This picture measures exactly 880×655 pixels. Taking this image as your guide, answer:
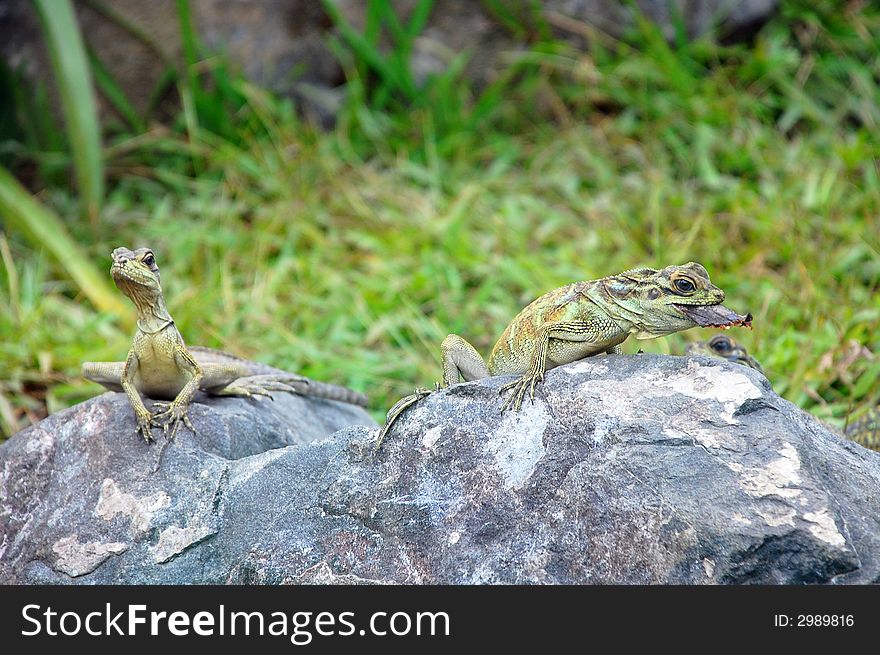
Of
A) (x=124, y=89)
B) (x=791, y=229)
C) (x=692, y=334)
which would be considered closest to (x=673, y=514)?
(x=692, y=334)

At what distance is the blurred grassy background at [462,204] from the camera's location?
711 centimetres

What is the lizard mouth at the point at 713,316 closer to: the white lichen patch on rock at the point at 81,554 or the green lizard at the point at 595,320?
the green lizard at the point at 595,320

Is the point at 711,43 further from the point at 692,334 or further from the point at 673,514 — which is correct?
the point at 673,514

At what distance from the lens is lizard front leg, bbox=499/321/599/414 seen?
3.99 m

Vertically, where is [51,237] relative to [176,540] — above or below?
below

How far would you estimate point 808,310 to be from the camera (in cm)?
691

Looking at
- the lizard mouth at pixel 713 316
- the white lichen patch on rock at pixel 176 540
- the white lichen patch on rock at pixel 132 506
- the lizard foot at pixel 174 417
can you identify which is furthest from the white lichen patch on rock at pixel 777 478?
the lizard foot at pixel 174 417

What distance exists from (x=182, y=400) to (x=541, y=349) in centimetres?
167

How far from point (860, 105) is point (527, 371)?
21.0ft

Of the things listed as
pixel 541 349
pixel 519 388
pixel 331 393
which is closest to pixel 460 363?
pixel 541 349

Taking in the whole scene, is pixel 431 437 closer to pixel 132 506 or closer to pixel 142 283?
pixel 132 506

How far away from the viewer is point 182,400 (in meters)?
4.58

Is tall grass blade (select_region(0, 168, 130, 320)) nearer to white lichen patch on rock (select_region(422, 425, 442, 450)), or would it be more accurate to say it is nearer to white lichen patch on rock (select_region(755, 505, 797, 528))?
white lichen patch on rock (select_region(422, 425, 442, 450))

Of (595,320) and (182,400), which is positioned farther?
(182,400)
